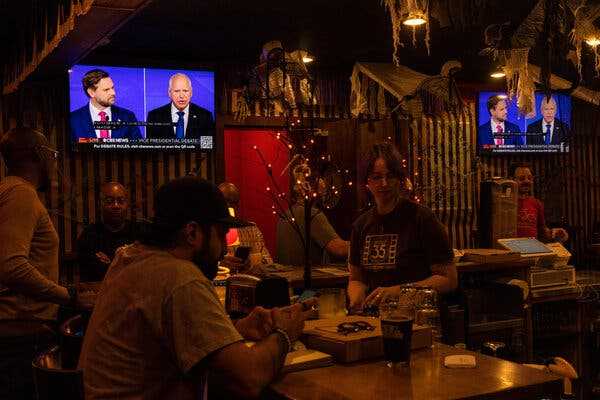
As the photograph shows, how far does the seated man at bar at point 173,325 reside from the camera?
1.81 metres

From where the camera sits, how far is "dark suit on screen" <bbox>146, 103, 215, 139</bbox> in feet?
23.9

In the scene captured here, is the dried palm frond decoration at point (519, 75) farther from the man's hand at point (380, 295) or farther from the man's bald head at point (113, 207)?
the man's bald head at point (113, 207)

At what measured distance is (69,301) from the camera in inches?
118

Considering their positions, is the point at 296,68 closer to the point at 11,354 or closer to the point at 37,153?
the point at 37,153

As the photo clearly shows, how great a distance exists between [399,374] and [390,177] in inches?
Answer: 59.5

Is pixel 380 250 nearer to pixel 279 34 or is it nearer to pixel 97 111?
pixel 279 34

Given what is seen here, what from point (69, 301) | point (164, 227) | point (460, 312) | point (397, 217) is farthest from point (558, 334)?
point (164, 227)

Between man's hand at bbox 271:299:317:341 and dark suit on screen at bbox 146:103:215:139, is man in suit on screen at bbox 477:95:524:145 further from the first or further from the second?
man's hand at bbox 271:299:317:341

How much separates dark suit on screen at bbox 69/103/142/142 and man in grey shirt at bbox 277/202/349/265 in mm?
2573

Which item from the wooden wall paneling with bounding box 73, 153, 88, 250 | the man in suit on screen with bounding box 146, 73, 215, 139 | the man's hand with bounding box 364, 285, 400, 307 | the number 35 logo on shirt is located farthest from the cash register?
the wooden wall paneling with bounding box 73, 153, 88, 250

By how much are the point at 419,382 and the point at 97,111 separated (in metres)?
5.72

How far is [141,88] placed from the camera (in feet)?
23.7

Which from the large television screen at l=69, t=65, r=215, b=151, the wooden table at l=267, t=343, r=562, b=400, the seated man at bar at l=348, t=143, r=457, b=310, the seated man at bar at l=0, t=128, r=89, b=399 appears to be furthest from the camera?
the large television screen at l=69, t=65, r=215, b=151

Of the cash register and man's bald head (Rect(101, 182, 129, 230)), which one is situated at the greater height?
man's bald head (Rect(101, 182, 129, 230))
